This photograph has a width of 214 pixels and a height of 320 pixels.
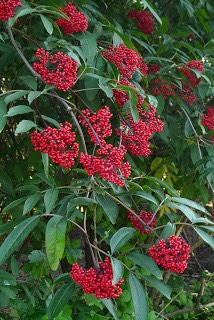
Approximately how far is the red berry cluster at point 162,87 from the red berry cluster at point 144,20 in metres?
0.42

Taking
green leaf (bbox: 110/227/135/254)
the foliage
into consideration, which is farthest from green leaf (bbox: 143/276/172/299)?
green leaf (bbox: 110/227/135/254)

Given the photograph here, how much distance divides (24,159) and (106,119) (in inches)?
42.9

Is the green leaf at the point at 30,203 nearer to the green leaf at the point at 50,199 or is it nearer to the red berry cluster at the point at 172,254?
the green leaf at the point at 50,199

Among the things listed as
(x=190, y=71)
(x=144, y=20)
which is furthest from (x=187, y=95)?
(x=144, y=20)

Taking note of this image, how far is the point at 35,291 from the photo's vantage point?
→ 6.67 feet

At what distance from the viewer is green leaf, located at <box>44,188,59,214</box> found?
132 centimetres

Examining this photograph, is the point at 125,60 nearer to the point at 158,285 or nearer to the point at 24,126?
the point at 24,126

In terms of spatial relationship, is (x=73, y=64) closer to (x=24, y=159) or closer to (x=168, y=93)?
(x=168, y=93)

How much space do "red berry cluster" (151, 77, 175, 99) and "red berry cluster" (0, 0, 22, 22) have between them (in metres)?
0.81

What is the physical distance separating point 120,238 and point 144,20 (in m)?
1.35

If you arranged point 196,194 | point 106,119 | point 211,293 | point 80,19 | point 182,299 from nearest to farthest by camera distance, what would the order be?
point 106,119 → point 80,19 → point 196,194 → point 182,299 → point 211,293

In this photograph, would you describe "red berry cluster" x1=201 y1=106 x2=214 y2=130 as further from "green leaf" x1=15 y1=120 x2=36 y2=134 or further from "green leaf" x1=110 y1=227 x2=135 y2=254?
"green leaf" x1=15 y1=120 x2=36 y2=134

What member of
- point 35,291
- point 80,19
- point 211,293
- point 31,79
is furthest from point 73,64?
point 211,293

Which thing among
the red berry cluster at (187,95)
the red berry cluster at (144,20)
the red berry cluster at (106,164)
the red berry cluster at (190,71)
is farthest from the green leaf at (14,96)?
the red berry cluster at (144,20)
